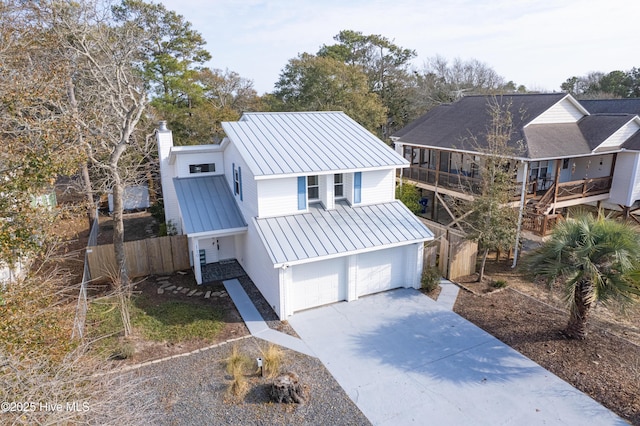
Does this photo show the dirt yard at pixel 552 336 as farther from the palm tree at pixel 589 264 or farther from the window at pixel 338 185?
the window at pixel 338 185

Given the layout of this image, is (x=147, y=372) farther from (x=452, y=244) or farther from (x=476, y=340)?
(x=452, y=244)

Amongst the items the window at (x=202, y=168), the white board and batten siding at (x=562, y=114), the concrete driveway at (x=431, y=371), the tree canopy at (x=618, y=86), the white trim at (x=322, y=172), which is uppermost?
the tree canopy at (x=618, y=86)

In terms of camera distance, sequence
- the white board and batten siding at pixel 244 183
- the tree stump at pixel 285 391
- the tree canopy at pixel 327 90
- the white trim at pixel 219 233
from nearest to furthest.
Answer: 1. the tree stump at pixel 285 391
2. the white board and batten siding at pixel 244 183
3. the white trim at pixel 219 233
4. the tree canopy at pixel 327 90

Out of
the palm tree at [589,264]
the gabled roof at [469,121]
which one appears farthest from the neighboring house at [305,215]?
the gabled roof at [469,121]

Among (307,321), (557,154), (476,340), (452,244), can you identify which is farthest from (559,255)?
(557,154)

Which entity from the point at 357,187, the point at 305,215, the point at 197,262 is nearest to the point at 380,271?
the point at 357,187
